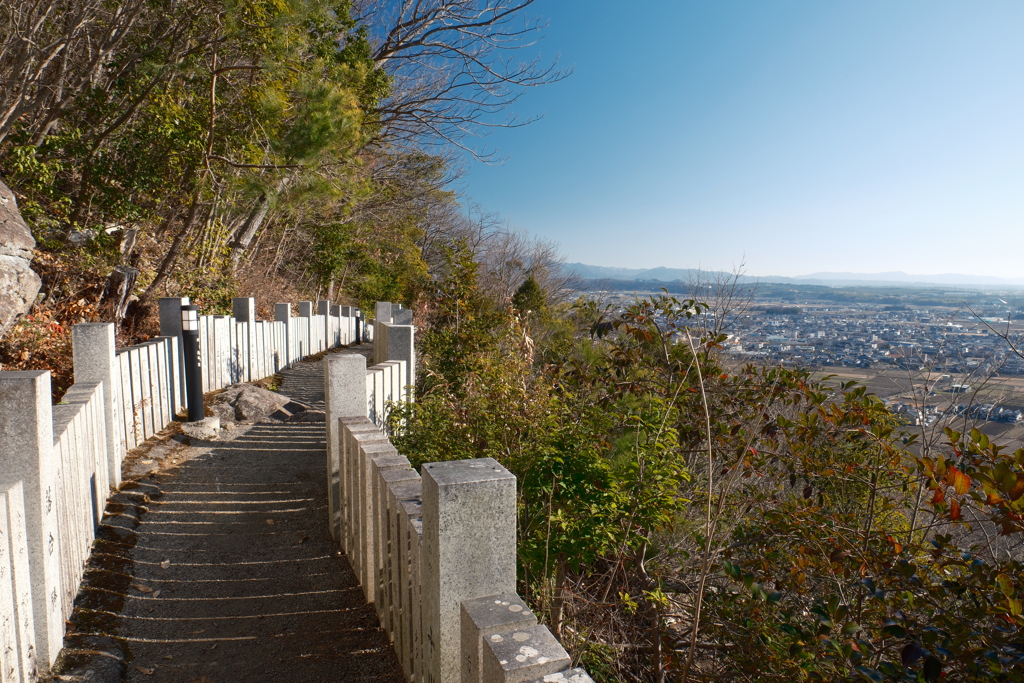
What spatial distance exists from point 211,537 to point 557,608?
236cm

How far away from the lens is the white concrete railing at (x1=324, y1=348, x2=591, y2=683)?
1.54 m

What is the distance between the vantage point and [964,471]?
2.31 meters

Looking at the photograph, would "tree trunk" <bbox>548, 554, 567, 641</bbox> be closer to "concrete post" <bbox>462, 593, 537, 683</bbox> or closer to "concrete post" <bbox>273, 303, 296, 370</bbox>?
"concrete post" <bbox>462, 593, 537, 683</bbox>

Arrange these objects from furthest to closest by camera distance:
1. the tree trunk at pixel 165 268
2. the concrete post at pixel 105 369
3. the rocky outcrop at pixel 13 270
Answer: the tree trunk at pixel 165 268, the rocky outcrop at pixel 13 270, the concrete post at pixel 105 369

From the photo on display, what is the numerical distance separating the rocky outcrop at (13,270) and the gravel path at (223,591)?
2.18 m

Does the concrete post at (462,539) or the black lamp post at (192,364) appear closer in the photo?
the concrete post at (462,539)

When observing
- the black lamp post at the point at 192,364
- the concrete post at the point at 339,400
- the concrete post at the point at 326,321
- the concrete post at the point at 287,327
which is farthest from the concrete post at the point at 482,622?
the concrete post at the point at 326,321

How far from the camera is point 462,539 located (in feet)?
5.97

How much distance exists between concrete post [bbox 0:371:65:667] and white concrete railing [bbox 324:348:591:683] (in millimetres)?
1325

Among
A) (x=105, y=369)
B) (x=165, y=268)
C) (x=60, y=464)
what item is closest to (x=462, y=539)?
(x=60, y=464)

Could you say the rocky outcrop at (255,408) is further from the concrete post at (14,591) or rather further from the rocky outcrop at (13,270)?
the concrete post at (14,591)

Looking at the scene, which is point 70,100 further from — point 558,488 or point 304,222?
Result: point 558,488

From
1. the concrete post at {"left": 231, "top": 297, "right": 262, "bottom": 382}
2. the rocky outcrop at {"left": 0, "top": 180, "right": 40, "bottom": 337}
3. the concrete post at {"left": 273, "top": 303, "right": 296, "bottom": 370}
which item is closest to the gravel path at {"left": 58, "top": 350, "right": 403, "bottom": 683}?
the rocky outcrop at {"left": 0, "top": 180, "right": 40, "bottom": 337}

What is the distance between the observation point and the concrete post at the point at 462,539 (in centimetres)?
180
